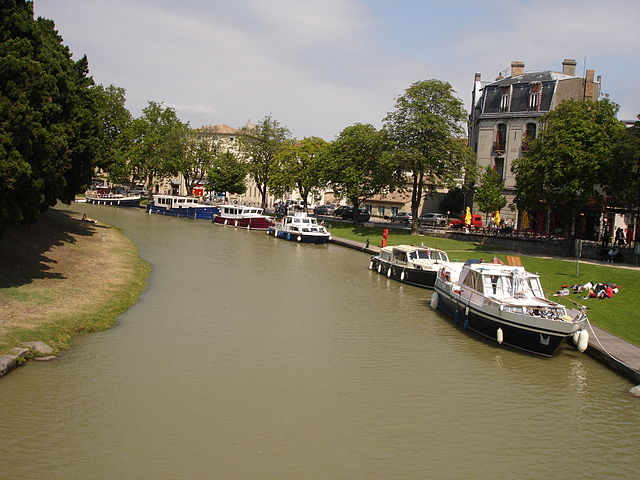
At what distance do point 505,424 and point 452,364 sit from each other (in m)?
5.29

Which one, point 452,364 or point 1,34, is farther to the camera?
point 1,34

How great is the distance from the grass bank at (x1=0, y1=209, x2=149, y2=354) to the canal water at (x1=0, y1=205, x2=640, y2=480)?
1050 mm

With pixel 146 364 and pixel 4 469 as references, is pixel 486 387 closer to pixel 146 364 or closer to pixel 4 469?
pixel 146 364

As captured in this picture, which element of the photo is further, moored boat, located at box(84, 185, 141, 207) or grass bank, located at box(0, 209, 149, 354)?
moored boat, located at box(84, 185, 141, 207)

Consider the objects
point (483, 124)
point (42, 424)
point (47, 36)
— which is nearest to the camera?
point (42, 424)

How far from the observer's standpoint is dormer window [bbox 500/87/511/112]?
A: 71.7 m

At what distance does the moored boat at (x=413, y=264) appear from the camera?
39.0 m

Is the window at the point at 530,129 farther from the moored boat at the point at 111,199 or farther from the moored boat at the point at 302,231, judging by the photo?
the moored boat at the point at 111,199

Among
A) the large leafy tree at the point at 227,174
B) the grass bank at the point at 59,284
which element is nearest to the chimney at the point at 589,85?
the grass bank at the point at 59,284

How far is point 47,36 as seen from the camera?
35.1 meters

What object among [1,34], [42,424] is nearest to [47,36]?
[1,34]

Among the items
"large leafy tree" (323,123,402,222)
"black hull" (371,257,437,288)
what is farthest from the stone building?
"black hull" (371,257,437,288)

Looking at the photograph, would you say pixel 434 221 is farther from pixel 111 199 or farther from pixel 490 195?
pixel 111 199

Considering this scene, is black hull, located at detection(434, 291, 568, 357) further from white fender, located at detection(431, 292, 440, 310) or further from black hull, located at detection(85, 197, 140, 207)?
black hull, located at detection(85, 197, 140, 207)
